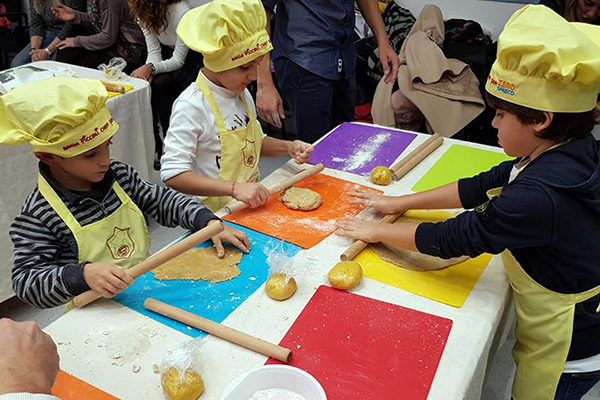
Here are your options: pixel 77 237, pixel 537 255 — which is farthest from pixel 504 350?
pixel 77 237

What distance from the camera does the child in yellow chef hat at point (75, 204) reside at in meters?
1.05

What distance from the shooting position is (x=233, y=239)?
1276 millimetres

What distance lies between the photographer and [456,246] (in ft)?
3.74

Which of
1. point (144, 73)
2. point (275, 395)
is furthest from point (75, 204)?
point (144, 73)

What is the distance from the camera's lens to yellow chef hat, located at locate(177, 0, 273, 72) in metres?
1.40

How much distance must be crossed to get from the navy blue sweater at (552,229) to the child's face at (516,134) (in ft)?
0.12

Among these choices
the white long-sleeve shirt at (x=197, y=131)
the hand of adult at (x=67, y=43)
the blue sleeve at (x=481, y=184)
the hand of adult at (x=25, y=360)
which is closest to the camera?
the hand of adult at (x=25, y=360)

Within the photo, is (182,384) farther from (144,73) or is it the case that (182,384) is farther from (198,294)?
(144,73)

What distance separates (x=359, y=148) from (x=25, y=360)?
1.39 metres

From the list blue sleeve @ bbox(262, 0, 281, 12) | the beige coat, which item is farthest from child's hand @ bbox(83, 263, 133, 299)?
the beige coat

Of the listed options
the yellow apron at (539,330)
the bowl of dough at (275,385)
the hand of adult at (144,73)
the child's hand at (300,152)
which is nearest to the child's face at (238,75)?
the child's hand at (300,152)

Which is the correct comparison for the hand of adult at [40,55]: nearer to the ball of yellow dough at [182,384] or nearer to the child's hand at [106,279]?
the child's hand at [106,279]

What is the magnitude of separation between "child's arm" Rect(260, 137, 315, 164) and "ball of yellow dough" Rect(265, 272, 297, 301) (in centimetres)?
67

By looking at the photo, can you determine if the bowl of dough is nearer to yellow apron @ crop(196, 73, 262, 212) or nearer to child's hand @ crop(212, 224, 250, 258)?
child's hand @ crop(212, 224, 250, 258)
